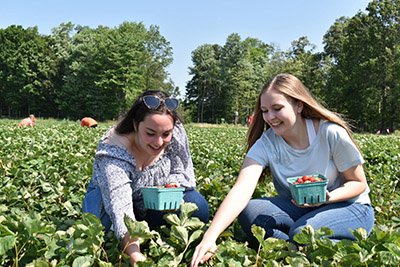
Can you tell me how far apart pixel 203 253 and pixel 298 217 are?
94 cm

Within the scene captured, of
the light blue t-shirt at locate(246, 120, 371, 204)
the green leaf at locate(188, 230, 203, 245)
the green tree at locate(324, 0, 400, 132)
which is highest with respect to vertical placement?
the green tree at locate(324, 0, 400, 132)

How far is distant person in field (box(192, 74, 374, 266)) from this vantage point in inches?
86.1

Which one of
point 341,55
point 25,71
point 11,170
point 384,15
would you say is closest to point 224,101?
point 341,55

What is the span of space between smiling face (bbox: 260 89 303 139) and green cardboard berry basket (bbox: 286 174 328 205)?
0.38 meters

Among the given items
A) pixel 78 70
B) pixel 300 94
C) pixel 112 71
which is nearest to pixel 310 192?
pixel 300 94

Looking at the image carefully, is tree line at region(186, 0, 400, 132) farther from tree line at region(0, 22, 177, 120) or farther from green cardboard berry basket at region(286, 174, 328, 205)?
green cardboard berry basket at region(286, 174, 328, 205)

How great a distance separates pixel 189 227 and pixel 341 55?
124 feet

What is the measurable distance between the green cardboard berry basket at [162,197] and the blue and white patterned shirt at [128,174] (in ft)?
0.34

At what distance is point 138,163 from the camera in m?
2.34

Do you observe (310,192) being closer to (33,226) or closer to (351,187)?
(351,187)

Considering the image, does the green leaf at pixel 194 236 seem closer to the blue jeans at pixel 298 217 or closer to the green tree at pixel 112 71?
the blue jeans at pixel 298 217

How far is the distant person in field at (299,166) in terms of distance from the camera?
86.1 inches

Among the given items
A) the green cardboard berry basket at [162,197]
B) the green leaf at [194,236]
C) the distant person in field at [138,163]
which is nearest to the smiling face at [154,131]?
the distant person in field at [138,163]

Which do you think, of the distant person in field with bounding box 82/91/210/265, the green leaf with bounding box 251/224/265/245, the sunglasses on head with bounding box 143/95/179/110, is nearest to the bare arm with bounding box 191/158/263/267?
the green leaf with bounding box 251/224/265/245
